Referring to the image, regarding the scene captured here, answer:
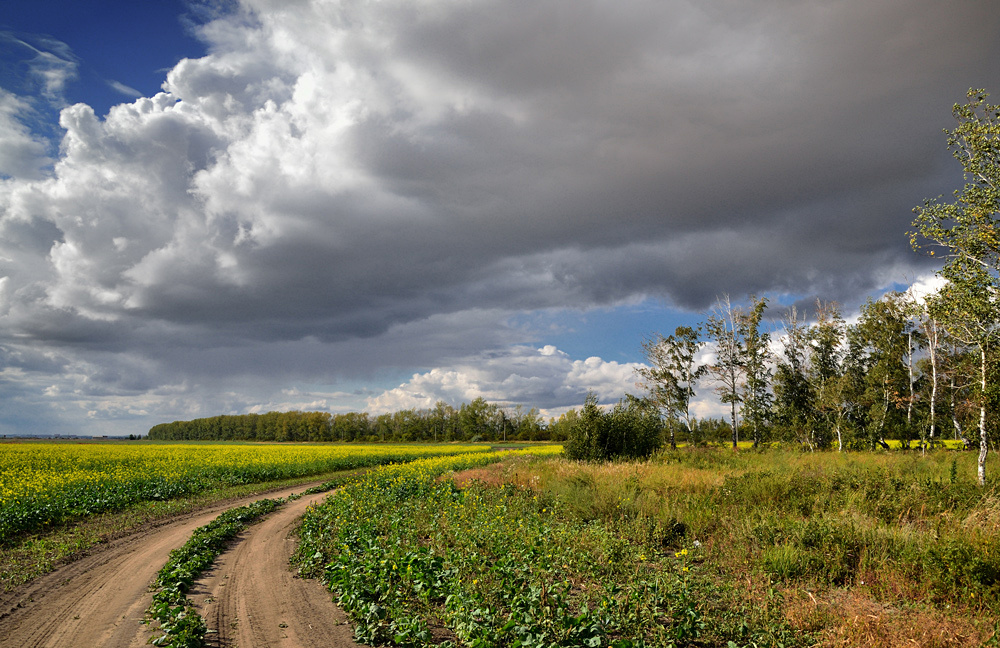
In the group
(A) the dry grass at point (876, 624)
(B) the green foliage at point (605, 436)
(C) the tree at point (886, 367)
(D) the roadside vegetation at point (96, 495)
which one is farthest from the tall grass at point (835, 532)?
(C) the tree at point (886, 367)

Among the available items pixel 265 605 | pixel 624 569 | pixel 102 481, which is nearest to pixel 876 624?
pixel 624 569

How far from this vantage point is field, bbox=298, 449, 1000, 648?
21.4 ft

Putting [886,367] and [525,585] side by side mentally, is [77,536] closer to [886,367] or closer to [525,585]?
[525,585]

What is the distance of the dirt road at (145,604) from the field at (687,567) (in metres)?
0.67

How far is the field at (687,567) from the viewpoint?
6535mm

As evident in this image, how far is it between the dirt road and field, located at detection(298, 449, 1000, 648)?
2.18 feet

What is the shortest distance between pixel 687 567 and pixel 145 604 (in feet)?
31.3

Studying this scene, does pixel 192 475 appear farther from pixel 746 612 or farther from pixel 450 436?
pixel 450 436

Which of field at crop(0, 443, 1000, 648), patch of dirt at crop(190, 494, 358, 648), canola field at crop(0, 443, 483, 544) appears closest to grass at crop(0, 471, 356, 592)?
field at crop(0, 443, 1000, 648)

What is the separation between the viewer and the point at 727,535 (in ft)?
34.5

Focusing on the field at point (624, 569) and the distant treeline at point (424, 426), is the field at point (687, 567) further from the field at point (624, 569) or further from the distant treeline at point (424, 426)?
the distant treeline at point (424, 426)

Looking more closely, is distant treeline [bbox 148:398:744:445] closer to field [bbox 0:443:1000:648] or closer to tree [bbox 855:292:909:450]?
tree [bbox 855:292:909:450]

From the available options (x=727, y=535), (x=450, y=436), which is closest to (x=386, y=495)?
(x=727, y=535)

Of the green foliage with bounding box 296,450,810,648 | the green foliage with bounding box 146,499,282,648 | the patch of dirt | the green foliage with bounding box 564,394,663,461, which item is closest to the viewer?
the green foliage with bounding box 296,450,810,648
